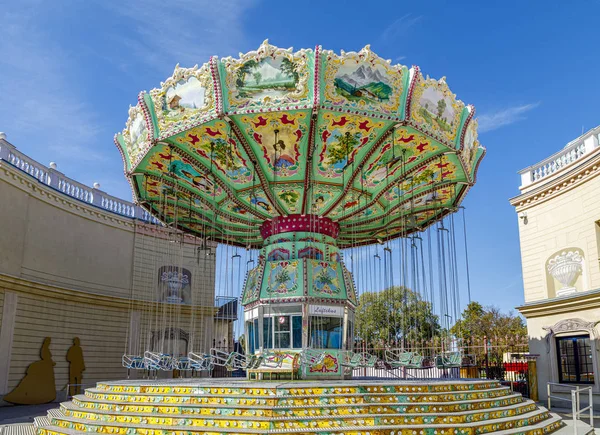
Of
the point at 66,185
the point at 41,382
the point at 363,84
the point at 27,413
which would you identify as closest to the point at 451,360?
the point at 363,84

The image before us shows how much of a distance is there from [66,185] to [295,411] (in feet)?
52.2

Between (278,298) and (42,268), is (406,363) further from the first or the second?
(42,268)

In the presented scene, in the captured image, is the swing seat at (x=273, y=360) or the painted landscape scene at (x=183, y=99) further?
the swing seat at (x=273, y=360)

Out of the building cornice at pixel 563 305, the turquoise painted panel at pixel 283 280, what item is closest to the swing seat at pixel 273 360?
the turquoise painted panel at pixel 283 280

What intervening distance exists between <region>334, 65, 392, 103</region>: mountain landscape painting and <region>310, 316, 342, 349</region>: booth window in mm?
6171

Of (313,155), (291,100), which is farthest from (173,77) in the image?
(313,155)

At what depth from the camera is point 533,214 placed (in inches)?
815

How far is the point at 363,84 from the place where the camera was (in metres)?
11.7

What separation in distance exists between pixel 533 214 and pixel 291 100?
13080mm

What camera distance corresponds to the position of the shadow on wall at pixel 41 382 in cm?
1772

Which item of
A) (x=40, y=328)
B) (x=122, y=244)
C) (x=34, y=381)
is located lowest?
(x=34, y=381)

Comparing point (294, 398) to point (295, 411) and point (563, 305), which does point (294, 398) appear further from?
point (563, 305)

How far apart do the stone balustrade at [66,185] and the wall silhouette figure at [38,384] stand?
5833 millimetres

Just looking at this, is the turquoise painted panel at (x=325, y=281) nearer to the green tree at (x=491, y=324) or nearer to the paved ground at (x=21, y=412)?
the paved ground at (x=21, y=412)
